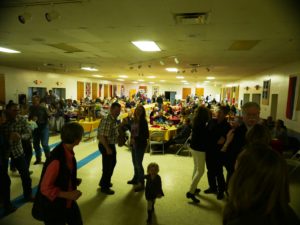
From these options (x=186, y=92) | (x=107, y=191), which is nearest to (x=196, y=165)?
(x=107, y=191)

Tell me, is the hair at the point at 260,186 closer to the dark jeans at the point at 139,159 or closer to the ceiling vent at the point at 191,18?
the ceiling vent at the point at 191,18

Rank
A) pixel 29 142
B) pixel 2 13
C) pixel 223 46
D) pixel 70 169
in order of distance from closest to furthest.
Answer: pixel 70 169, pixel 2 13, pixel 29 142, pixel 223 46

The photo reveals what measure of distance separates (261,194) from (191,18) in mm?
2869

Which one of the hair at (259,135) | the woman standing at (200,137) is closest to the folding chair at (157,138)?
the woman standing at (200,137)

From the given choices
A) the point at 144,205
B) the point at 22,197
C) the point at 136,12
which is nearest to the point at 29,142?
the point at 22,197

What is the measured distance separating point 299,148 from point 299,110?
1135mm

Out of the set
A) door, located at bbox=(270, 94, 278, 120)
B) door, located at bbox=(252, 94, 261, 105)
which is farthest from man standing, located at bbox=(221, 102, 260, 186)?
door, located at bbox=(252, 94, 261, 105)

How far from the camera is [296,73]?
637cm

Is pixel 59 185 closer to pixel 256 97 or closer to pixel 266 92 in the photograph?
pixel 266 92

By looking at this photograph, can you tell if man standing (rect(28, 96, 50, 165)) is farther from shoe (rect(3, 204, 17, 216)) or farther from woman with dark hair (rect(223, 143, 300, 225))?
woman with dark hair (rect(223, 143, 300, 225))

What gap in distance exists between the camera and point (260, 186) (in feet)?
2.80

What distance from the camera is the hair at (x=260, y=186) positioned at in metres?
0.85

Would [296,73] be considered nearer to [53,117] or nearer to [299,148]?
[299,148]

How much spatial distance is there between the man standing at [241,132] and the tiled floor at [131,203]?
36.6 inches
